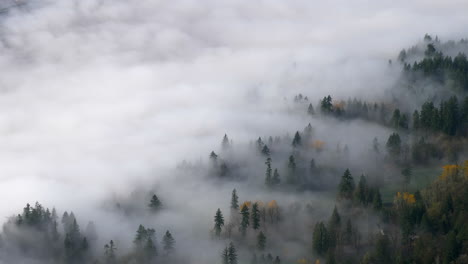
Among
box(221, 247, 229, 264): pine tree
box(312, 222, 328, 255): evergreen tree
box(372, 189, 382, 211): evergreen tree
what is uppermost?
box(372, 189, 382, 211): evergreen tree

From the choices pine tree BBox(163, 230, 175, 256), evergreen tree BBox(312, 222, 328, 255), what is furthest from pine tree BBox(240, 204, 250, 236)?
evergreen tree BBox(312, 222, 328, 255)

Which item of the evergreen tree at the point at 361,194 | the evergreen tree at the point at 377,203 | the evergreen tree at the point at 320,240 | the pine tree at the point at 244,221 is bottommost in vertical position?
the evergreen tree at the point at 320,240

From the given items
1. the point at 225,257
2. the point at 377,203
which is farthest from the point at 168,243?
the point at 377,203

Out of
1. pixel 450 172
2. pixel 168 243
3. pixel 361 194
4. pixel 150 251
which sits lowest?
pixel 150 251

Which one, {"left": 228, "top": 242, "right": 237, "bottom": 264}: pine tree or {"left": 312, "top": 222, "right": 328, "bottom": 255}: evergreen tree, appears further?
{"left": 228, "top": 242, "right": 237, "bottom": 264}: pine tree

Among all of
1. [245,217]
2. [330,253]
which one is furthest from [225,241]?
[330,253]

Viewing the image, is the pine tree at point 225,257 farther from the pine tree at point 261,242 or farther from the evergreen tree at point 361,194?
the evergreen tree at point 361,194

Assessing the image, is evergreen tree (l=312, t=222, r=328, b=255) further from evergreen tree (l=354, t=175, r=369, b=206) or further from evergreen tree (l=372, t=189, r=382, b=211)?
evergreen tree (l=354, t=175, r=369, b=206)

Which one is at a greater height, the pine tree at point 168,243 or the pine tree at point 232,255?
the pine tree at point 168,243

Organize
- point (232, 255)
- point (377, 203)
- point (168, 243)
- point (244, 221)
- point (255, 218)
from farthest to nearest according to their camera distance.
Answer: point (244, 221) → point (255, 218) → point (168, 243) → point (377, 203) → point (232, 255)

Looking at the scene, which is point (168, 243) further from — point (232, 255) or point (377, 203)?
point (377, 203)

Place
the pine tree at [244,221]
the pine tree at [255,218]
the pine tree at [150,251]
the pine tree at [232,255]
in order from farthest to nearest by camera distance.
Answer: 1. the pine tree at [244,221]
2. the pine tree at [255,218]
3. the pine tree at [150,251]
4. the pine tree at [232,255]

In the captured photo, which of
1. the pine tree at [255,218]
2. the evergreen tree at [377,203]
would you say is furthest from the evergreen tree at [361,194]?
the pine tree at [255,218]
